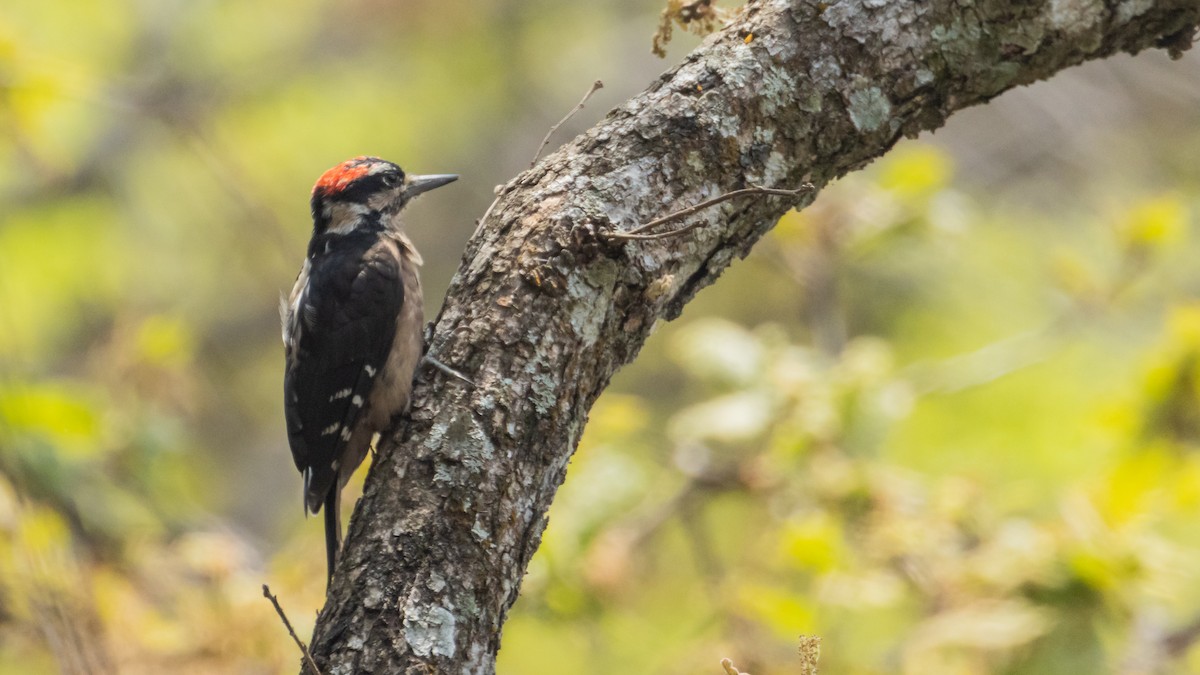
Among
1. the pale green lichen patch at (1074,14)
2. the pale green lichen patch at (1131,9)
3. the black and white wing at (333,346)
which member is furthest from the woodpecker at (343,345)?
the pale green lichen patch at (1131,9)

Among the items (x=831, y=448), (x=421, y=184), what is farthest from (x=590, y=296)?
(x=831, y=448)

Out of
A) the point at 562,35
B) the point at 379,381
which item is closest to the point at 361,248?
the point at 379,381

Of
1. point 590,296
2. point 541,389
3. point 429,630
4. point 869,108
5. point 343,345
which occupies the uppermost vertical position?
point 343,345

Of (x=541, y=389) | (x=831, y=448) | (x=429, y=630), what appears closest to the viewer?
(x=429, y=630)

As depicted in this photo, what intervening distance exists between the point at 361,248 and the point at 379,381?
0.70 meters

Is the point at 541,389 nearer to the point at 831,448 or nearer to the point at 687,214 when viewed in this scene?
the point at 687,214

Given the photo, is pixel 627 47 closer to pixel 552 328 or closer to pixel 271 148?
pixel 271 148

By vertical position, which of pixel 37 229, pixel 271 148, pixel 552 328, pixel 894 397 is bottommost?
pixel 552 328

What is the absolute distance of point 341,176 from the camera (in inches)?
152

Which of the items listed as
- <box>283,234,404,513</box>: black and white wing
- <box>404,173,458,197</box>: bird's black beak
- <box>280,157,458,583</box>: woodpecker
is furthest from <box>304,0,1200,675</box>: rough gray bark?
<box>404,173,458,197</box>: bird's black beak

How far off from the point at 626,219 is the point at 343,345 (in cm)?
145

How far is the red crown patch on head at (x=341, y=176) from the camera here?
3863 mm

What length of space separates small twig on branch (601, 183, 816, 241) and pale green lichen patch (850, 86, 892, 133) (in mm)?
192

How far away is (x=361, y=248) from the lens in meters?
3.62
